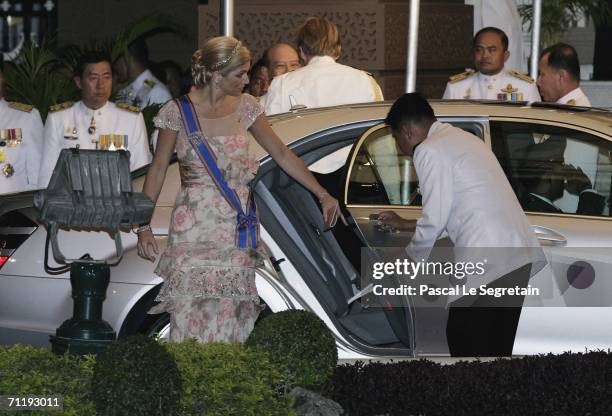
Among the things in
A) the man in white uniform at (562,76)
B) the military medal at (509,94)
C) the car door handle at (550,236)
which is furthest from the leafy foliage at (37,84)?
the car door handle at (550,236)

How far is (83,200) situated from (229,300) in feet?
3.30

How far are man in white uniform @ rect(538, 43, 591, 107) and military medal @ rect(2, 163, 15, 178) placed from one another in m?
3.36

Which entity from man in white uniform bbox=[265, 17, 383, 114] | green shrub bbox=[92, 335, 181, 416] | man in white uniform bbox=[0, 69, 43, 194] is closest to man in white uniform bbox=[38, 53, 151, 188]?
man in white uniform bbox=[0, 69, 43, 194]

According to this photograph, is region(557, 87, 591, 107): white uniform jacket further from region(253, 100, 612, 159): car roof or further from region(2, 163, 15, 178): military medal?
region(2, 163, 15, 178): military medal

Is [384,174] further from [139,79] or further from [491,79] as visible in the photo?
[139,79]

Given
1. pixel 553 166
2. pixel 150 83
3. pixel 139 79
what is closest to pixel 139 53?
pixel 139 79

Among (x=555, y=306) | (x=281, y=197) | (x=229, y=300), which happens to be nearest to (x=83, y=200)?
(x=229, y=300)

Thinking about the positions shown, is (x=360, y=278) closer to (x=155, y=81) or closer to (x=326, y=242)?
(x=326, y=242)

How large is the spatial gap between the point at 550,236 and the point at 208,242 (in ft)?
5.15

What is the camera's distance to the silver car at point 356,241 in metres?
6.03

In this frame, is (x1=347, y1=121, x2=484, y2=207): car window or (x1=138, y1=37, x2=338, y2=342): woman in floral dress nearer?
(x1=138, y1=37, x2=338, y2=342): woman in floral dress

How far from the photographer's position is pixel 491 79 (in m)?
9.57

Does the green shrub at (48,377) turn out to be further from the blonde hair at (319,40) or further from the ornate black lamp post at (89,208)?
the blonde hair at (319,40)

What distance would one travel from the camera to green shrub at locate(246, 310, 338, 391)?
15.9ft
